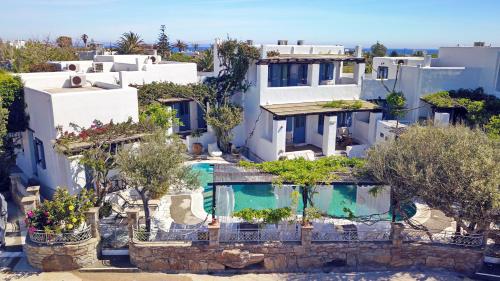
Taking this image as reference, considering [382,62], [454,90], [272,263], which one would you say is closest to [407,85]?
[454,90]

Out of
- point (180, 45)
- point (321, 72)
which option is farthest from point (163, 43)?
point (321, 72)

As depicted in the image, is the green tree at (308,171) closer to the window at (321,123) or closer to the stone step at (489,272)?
the stone step at (489,272)

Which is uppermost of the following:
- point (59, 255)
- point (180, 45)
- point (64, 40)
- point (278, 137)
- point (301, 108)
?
point (64, 40)

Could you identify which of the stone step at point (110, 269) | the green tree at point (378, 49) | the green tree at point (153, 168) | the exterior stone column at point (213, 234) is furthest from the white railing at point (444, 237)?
the green tree at point (378, 49)

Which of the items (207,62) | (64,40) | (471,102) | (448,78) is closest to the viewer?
(471,102)

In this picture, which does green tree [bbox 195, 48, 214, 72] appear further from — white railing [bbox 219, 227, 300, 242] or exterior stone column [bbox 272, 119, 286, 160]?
white railing [bbox 219, 227, 300, 242]

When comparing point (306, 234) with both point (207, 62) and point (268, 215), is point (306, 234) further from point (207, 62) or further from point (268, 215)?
point (207, 62)
